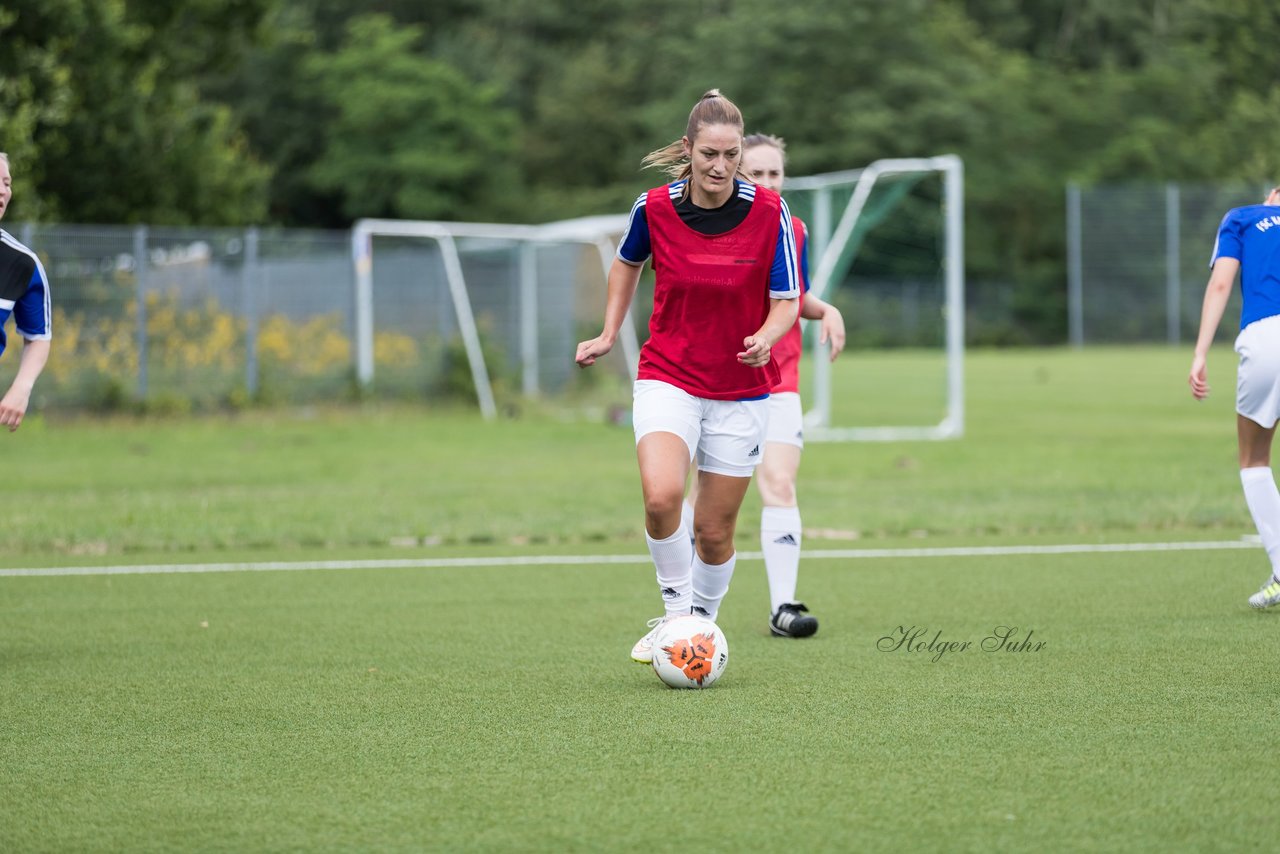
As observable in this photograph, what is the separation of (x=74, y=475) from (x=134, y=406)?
656 centimetres

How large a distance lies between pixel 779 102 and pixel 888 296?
1190 cm

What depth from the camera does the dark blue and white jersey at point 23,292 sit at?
21.4 ft

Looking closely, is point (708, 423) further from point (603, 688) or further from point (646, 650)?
point (603, 688)

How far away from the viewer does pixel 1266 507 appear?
24.2ft

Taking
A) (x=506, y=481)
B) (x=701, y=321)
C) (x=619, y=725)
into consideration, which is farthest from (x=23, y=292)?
(x=506, y=481)

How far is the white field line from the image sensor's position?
973cm

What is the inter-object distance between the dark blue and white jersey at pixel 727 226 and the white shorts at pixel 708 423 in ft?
1.57

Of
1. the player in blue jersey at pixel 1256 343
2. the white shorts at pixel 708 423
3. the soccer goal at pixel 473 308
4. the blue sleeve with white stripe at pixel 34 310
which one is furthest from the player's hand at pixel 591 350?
the soccer goal at pixel 473 308

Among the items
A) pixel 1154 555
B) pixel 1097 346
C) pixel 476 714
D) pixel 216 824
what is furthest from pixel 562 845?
pixel 1097 346

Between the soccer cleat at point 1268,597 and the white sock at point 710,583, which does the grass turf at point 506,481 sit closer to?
the soccer cleat at point 1268,597

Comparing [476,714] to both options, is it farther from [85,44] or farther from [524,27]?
[524,27]

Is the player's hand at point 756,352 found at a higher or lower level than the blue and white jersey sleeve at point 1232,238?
lower

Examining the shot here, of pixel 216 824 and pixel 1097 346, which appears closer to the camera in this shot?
pixel 216 824

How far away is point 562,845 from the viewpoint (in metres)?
3.94
